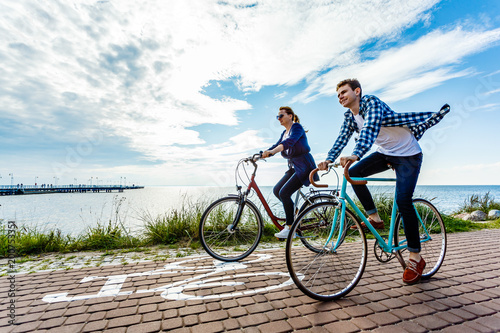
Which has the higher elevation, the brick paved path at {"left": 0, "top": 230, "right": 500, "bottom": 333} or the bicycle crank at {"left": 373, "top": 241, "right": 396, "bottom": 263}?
the bicycle crank at {"left": 373, "top": 241, "right": 396, "bottom": 263}

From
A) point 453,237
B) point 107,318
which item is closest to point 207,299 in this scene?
point 107,318

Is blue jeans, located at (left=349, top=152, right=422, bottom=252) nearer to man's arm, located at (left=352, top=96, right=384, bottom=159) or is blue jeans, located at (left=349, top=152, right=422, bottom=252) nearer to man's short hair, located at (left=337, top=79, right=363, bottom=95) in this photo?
man's arm, located at (left=352, top=96, right=384, bottom=159)

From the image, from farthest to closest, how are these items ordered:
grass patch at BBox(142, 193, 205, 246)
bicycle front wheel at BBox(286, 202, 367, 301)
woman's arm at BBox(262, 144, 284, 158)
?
grass patch at BBox(142, 193, 205, 246)
woman's arm at BBox(262, 144, 284, 158)
bicycle front wheel at BBox(286, 202, 367, 301)

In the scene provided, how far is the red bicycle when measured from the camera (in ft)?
13.1

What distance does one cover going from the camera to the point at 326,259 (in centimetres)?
310

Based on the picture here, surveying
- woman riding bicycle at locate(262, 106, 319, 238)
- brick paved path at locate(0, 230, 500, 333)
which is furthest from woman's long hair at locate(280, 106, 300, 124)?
brick paved path at locate(0, 230, 500, 333)

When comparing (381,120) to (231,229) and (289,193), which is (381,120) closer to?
(289,193)

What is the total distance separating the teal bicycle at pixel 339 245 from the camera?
8.86 feet

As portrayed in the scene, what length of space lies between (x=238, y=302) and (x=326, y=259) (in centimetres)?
114

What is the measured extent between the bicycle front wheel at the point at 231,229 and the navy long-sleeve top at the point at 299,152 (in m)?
0.93

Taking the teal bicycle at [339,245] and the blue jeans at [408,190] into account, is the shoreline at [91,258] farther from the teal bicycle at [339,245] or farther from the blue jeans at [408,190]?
the blue jeans at [408,190]

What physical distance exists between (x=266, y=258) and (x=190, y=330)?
2.11m

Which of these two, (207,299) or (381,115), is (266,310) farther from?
(381,115)

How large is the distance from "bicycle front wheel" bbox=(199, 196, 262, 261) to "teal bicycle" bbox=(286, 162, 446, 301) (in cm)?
96
